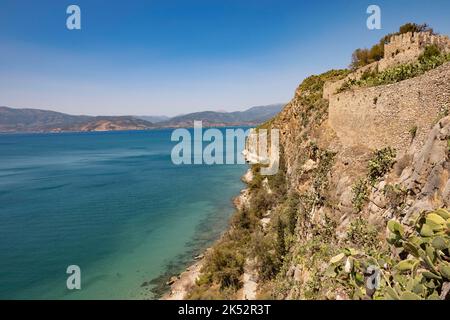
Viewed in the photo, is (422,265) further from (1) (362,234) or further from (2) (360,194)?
(2) (360,194)

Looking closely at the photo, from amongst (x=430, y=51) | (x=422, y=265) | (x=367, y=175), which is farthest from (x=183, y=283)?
(x=430, y=51)

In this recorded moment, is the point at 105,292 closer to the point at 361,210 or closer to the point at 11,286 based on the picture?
the point at 11,286

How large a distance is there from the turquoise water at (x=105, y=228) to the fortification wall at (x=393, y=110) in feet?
57.6

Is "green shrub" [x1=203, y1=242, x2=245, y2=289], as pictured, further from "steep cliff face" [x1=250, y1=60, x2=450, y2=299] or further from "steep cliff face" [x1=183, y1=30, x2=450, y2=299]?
"steep cliff face" [x1=250, y1=60, x2=450, y2=299]

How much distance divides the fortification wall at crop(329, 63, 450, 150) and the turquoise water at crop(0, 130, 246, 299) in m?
17.6

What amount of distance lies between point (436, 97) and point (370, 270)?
701cm

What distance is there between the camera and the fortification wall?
9.27 metres

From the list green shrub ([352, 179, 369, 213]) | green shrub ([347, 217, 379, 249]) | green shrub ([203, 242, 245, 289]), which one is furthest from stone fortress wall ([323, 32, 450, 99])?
green shrub ([203, 242, 245, 289])

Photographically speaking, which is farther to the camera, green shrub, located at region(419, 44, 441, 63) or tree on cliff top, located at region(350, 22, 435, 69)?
tree on cliff top, located at region(350, 22, 435, 69)

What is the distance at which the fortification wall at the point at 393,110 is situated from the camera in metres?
9.27

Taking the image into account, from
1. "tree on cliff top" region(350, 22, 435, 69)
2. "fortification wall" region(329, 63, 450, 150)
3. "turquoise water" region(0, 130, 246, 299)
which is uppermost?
"tree on cliff top" region(350, 22, 435, 69)

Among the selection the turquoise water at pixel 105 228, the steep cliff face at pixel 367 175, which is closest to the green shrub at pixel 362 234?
the steep cliff face at pixel 367 175

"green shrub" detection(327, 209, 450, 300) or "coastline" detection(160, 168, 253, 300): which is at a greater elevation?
"green shrub" detection(327, 209, 450, 300)

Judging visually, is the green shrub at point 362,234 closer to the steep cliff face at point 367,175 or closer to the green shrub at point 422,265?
the steep cliff face at point 367,175
